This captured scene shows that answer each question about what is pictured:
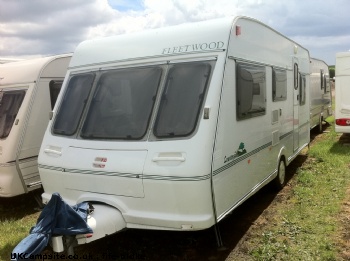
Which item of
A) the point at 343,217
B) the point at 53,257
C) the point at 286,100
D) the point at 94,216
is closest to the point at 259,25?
the point at 286,100

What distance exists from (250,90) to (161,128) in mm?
1471

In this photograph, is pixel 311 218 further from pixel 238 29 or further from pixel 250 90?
pixel 238 29

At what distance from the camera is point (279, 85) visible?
625 centimetres

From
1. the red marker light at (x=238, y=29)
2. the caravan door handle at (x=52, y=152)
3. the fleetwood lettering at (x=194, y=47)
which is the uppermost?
the red marker light at (x=238, y=29)

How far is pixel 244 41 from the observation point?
467 centimetres

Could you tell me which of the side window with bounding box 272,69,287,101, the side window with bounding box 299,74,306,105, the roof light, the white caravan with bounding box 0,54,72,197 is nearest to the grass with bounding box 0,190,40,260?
the white caravan with bounding box 0,54,72,197

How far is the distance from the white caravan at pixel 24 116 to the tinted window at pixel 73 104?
5.41ft

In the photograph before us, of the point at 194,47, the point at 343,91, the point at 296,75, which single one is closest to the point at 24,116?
the point at 194,47

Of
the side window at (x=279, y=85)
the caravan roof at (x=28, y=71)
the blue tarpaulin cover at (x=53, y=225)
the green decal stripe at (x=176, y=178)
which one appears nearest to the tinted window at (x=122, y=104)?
the green decal stripe at (x=176, y=178)

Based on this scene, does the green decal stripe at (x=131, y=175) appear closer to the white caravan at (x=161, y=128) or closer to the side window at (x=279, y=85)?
the white caravan at (x=161, y=128)

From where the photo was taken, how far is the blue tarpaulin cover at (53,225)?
3.30 m

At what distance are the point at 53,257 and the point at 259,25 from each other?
4.20m

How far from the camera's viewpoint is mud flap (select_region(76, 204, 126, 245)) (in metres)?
3.62

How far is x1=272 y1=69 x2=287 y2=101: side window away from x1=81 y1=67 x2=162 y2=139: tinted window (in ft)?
7.93
